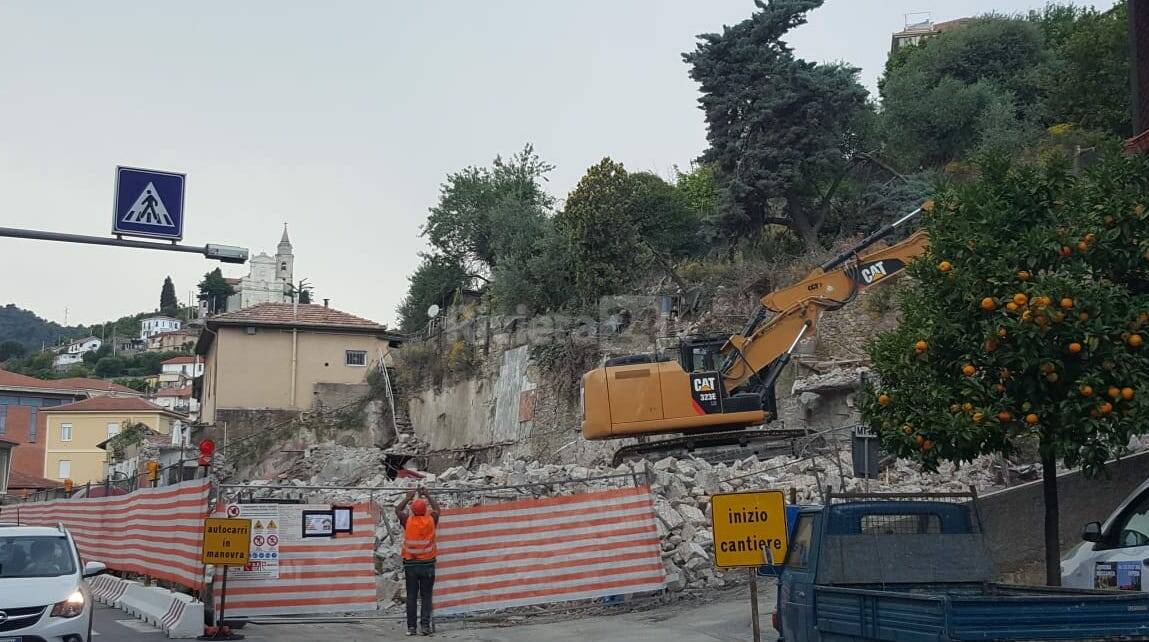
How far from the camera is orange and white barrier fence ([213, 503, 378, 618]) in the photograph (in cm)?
1391

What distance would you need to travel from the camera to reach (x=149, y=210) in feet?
45.9

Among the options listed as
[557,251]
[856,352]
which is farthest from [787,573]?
[557,251]

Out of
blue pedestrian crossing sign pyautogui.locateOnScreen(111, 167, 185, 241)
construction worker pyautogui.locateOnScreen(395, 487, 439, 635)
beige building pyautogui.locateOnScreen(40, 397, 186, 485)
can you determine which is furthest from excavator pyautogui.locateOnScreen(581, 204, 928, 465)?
beige building pyautogui.locateOnScreen(40, 397, 186, 485)

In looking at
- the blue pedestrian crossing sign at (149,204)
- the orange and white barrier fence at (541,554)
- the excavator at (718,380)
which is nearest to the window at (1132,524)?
the orange and white barrier fence at (541,554)

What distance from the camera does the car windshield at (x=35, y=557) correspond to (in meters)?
11.4

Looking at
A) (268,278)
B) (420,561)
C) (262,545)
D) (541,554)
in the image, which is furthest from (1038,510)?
(268,278)

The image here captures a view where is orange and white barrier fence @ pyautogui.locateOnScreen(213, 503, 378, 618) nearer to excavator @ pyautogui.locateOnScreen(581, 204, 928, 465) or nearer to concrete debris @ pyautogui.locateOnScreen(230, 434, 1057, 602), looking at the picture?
concrete debris @ pyautogui.locateOnScreen(230, 434, 1057, 602)

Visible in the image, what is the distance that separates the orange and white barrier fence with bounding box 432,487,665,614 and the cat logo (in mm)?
9105

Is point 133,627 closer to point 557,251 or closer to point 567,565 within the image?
point 567,565

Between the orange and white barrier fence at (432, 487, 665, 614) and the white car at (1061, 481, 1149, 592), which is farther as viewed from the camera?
the orange and white barrier fence at (432, 487, 665, 614)

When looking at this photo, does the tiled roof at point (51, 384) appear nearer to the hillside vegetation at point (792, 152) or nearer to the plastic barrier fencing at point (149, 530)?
the hillside vegetation at point (792, 152)

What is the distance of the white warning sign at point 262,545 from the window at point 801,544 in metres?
7.20

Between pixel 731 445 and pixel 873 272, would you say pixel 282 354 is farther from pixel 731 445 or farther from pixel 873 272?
pixel 873 272

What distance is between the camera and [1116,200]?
34.8 feet
